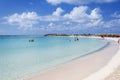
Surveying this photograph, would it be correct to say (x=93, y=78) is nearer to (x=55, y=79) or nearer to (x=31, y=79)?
(x=55, y=79)

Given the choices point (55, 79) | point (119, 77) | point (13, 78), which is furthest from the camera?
point (13, 78)

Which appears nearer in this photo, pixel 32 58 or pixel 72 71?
pixel 72 71

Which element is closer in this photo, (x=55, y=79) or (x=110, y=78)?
(x=110, y=78)

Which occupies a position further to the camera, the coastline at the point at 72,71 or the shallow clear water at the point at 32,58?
the shallow clear water at the point at 32,58

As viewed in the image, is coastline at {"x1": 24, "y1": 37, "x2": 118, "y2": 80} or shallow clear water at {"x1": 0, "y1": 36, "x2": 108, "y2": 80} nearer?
coastline at {"x1": 24, "y1": 37, "x2": 118, "y2": 80}

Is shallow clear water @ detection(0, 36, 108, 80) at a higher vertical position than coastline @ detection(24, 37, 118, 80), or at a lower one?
lower

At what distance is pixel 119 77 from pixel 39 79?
12.0 feet

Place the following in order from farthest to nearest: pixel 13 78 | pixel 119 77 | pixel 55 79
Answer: pixel 13 78, pixel 55 79, pixel 119 77

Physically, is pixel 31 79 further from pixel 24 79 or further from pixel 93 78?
pixel 93 78

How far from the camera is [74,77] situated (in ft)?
33.1

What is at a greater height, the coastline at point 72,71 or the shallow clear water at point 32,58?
the coastline at point 72,71

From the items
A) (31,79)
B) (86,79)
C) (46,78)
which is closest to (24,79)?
(31,79)

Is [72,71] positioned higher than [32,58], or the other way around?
[72,71]

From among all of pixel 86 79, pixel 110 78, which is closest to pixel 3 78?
pixel 86 79
